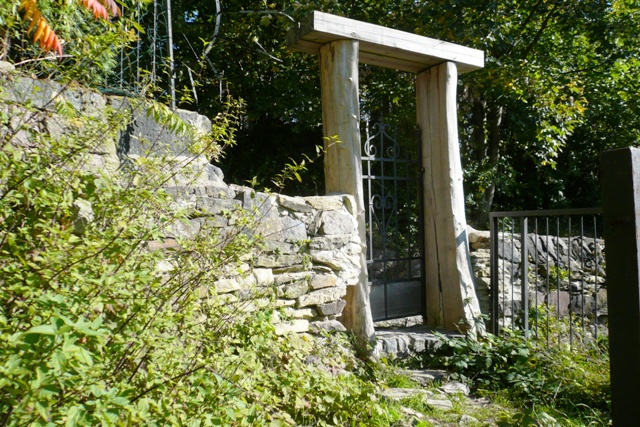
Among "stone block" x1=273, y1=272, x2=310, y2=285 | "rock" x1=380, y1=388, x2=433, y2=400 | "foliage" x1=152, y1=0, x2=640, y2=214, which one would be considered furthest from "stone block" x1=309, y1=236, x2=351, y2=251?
"foliage" x1=152, y1=0, x2=640, y2=214

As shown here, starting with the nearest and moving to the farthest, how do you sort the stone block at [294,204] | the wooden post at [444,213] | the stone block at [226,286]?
the stone block at [226,286], the stone block at [294,204], the wooden post at [444,213]

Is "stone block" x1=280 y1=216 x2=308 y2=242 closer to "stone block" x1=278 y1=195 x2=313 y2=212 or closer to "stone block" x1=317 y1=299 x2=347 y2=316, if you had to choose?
"stone block" x1=278 y1=195 x2=313 y2=212

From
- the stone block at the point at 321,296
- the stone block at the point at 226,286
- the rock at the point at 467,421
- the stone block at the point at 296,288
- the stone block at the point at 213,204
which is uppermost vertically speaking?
the stone block at the point at 213,204

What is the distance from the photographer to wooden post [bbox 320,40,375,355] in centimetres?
424

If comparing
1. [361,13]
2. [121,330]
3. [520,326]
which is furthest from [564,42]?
[121,330]

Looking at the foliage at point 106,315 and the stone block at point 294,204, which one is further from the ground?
the stone block at point 294,204

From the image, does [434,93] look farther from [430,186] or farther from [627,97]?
[627,97]

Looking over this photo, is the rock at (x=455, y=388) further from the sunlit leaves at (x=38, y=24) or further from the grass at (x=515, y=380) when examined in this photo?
the sunlit leaves at (x=38, y=24)

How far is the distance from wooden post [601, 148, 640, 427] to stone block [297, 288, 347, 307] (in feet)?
7.85

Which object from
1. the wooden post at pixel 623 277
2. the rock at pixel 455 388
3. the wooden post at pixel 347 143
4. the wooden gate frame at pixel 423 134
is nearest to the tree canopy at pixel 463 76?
the wooden gate frame at pixel 423 134

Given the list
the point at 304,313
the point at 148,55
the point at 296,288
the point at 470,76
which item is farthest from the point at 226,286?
the point at 470,76

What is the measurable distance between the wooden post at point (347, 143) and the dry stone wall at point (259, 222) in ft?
0.41

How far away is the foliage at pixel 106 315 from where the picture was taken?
138 centimetres

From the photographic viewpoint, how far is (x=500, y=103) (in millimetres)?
9367
